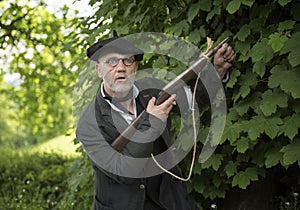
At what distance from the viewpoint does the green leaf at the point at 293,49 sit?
3.48 metres

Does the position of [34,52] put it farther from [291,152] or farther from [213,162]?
[291,152]

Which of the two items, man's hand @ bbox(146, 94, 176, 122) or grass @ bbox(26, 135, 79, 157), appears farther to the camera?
grass @ bbox(26, 135, 79, 157)

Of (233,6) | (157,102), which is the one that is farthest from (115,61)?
(233,6)

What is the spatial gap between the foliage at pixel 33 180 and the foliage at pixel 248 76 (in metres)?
3.20

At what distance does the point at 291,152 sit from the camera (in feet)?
12.3

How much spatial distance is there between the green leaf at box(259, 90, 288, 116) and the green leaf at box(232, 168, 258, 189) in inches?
24.9

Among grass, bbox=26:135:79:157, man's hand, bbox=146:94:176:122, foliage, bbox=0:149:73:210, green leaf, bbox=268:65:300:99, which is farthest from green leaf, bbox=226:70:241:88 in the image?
grass, bbox=26:135:79:157

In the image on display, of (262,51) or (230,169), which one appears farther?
(230,169)

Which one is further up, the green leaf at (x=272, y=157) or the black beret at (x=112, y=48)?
the black beret at (x=112, y=48)

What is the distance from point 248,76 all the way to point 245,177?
74 centimetres

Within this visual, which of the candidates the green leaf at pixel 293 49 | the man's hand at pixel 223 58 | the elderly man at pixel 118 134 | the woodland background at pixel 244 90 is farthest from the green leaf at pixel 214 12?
the elderly man at pixel 118 134

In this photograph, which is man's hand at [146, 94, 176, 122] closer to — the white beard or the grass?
the white beard

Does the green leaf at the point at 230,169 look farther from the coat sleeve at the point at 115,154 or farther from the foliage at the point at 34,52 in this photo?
the foliage at the point at 34,52

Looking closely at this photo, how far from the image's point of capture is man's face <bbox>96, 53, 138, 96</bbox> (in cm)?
333
